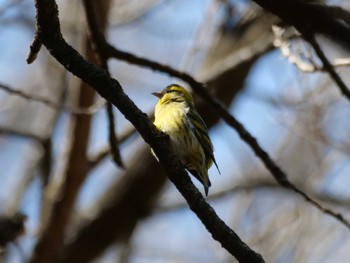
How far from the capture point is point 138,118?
2076mm

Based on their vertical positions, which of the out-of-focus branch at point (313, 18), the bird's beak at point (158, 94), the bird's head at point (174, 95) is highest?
the bird's beak at point (158, 94)

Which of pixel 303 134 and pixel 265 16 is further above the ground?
pixel 265 16

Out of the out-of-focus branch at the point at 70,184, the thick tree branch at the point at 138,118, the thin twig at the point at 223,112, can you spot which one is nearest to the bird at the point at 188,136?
the thin twig at the point at 223,112

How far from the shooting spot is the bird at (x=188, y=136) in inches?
137

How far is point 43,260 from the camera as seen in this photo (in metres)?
5.24

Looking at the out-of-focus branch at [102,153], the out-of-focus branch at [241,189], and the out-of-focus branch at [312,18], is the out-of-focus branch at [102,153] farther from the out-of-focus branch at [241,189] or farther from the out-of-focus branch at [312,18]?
the out-of-focus branch at [312,18]

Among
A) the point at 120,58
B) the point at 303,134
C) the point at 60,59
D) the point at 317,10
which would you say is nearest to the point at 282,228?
the point at 303,134

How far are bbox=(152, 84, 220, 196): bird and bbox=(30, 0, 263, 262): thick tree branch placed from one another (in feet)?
3.66

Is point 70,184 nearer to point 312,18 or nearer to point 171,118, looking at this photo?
point 171,118

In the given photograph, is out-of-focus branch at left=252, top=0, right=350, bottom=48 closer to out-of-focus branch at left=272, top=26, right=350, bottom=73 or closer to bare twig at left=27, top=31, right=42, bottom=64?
bare twig at left=27, top=31, right=42, bottom=64

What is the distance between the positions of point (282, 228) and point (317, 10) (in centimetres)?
621

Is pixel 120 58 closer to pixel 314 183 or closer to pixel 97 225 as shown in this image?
pixel 97 225

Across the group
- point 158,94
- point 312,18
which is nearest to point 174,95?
point 158,94

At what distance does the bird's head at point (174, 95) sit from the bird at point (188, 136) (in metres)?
0.06
